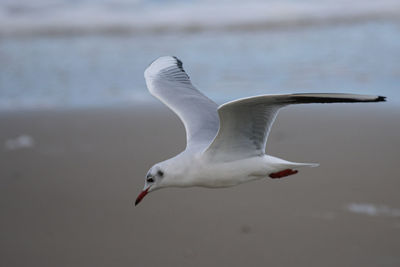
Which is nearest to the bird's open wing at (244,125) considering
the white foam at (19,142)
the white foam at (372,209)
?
the white foam at (372,209)

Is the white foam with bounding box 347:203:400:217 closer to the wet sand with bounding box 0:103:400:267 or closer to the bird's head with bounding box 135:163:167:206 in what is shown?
the wet sand with bounding box 0:103:400:267

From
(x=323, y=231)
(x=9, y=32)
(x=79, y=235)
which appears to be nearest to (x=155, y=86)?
(x=79, y=235)

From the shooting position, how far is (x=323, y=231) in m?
4.36

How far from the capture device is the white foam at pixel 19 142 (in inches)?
248

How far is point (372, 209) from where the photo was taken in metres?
4.60

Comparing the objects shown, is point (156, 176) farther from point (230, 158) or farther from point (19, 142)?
point (19, 142)

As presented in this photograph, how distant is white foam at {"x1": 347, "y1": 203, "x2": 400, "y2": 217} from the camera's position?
14.9 feet

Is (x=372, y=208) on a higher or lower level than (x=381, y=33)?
lower

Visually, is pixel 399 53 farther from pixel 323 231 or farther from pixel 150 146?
pixel 323 231

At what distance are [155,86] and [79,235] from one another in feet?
4.63

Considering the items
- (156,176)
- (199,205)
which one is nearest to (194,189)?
(199,205)

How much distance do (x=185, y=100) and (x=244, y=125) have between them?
91 centimetres

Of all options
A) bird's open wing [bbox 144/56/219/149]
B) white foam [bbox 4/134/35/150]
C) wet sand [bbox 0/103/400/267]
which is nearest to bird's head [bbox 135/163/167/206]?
bird's open wing [bbox 144/56/219/149]

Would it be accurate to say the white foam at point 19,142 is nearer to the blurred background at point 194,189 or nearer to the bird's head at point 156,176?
the blurred background at point 194,189
